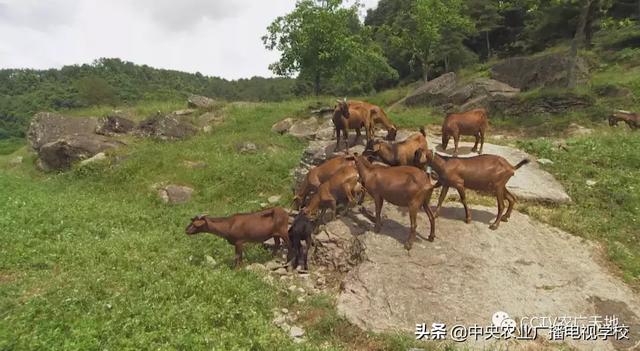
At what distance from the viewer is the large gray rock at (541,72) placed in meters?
26.0

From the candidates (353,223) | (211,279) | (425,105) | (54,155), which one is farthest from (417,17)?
(211,279)

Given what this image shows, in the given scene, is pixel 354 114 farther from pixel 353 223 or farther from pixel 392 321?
pixel 392 321

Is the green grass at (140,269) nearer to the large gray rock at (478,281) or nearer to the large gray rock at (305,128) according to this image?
the large gray rock at (478,281)

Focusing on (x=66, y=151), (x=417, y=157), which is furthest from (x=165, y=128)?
(x=417, y=157)

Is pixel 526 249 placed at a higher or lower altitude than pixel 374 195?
lower

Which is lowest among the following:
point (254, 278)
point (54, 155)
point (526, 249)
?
point (526, 249)

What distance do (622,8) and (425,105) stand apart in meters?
27.4

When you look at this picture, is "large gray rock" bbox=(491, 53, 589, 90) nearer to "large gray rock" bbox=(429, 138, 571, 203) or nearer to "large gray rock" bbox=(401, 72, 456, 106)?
"large gray rock" bbox=(401, 72, 456, 106)

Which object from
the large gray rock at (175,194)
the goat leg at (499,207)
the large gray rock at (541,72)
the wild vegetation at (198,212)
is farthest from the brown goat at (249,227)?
the large gray rock at (541,72)

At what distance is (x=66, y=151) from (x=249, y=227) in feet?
47.7

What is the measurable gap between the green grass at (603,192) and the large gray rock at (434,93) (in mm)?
9827

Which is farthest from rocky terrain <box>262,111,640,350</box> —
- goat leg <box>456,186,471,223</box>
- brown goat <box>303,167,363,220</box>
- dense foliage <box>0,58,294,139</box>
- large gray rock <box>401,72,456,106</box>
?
dense foliage <box>0,58,294,139</box>

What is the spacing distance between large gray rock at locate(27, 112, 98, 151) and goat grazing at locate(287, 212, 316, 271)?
16549 millimetres

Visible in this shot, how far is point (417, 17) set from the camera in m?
36.5
